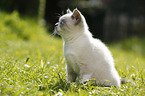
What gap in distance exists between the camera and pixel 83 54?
299 cm

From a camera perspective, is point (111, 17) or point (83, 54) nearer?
point (83, 54)

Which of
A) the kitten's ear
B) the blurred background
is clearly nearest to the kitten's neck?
the kitten's ear

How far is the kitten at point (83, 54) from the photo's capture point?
118 inches

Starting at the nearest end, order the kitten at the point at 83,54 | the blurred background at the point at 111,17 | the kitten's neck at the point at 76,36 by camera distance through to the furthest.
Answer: the kitten at the point at 83,54, the kitten's neck at the point at 76,36, the blurred background at the point at 111,17

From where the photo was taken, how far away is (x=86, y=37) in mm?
3107

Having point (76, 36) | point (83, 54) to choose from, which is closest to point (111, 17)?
point (76, 36)

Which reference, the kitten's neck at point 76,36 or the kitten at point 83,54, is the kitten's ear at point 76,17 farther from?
Result: the kitten's neck at point 76,36

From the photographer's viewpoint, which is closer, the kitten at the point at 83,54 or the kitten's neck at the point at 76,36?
the kitten at the point at 83,54

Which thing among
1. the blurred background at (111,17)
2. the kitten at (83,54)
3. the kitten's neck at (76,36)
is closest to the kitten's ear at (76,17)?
the kitten at (83,54)

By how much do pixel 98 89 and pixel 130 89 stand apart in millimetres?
392

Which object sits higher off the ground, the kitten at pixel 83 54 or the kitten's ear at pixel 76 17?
the kitten's ear at pixel 76 17

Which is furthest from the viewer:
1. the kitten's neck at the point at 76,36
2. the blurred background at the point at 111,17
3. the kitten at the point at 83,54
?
the blurred background at the point at 111,17

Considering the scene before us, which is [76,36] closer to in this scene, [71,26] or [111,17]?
[71,26]

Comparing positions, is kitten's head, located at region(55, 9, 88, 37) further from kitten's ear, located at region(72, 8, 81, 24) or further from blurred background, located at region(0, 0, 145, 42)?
blurred background, located at region(0, 0, 145, 42)
